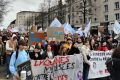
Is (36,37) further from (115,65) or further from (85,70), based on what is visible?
(115,65)

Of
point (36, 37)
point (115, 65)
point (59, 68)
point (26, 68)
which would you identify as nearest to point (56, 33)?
point (36, 37)

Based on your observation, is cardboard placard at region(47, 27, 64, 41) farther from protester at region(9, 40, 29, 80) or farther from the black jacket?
the black jacket

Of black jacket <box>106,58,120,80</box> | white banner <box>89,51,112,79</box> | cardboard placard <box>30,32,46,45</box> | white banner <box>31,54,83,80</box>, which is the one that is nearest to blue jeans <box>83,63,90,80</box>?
white banner <box>31,54,83,80</box>

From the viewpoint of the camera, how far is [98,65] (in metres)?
13.0

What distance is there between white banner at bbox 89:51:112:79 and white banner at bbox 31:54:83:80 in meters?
Result: 1.43

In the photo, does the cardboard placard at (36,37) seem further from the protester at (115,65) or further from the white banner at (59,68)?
the protester at (115,65)

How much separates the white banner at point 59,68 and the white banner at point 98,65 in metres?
1.43

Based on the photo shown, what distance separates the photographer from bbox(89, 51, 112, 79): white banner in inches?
508

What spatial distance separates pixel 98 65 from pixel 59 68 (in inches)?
100

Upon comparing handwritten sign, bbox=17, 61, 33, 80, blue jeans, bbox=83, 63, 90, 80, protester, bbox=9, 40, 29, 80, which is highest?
protester, bbox=9, 40, 29, 80

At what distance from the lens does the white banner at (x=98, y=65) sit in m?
12.9

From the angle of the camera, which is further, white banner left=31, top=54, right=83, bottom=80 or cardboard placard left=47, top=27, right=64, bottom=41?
cardboard placard left=47, top=27, right=64, bottom=41

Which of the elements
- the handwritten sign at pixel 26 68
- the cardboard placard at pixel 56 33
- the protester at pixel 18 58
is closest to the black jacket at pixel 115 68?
the protester at pixel 18 58

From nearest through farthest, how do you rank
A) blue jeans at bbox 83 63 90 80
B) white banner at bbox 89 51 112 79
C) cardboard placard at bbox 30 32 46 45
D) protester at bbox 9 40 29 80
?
protester at bbox 9 40 29 80, blue jeans at bbox 83 63 90 80, white banner at bbox 89 51 112 79, cardboard placard at bbox 30 32 46 45
